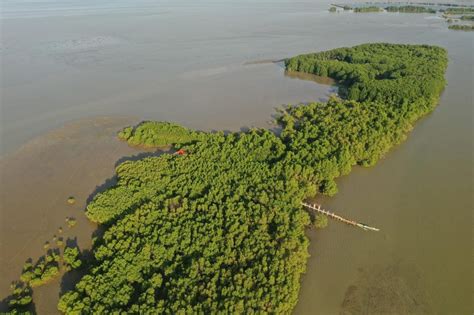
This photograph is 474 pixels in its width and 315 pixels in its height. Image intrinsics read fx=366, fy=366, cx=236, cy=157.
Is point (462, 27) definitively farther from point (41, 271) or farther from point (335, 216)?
point (41, 271)

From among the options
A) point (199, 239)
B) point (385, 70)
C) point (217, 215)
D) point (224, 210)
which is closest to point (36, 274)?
point (199, 239)

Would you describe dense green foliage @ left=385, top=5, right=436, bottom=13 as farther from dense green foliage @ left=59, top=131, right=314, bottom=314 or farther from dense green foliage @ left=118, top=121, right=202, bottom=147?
dense green foliage @ left=59, top=131, right=314, bottom=314

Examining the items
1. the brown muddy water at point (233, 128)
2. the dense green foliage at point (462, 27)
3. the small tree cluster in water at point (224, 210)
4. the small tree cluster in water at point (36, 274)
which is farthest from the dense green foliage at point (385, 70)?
the small tree cluster in water at point (36, 274)

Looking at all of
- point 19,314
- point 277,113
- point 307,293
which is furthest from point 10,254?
point 277,113

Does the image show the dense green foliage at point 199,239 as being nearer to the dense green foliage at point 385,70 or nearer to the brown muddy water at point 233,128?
the brown muddy water at point 233,128

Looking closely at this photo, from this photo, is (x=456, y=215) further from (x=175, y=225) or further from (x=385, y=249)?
(x=175, y=225)

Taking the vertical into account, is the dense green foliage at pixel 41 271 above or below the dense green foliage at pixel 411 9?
below
